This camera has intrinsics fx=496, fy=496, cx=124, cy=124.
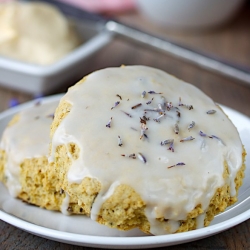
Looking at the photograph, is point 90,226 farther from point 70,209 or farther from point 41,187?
point 41,187

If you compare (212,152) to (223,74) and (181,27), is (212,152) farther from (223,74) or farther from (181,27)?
(181,27)

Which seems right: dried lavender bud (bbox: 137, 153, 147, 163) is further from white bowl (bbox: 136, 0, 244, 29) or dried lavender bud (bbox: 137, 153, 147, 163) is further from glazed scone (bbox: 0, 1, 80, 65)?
white bowl (bbox: 136, 0, 244, 29)

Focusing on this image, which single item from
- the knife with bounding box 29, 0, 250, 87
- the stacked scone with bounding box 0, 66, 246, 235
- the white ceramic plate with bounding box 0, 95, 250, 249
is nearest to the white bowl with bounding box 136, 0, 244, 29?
the knife with bounding box 29, 0, 250, 87

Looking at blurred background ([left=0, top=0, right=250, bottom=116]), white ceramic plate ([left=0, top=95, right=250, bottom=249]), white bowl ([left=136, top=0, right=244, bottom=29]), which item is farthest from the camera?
white bowl ([left=136, top=0, right=244, bottom=29])

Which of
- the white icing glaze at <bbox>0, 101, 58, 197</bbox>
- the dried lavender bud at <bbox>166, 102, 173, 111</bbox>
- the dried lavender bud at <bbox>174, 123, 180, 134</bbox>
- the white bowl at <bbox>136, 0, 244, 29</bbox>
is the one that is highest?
the dried lavender bud at <bbox>166, 102, 173, 111</bbox>

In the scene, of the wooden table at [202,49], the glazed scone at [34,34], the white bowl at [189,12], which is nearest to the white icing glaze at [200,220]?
the wooden table at [202,49]

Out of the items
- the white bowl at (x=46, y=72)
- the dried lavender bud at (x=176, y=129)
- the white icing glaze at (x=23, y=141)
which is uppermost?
the dried lavender bud at (x=176, y=129)

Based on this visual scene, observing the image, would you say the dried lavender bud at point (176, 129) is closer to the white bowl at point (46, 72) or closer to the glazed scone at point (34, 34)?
the white bowl at point (46, 72)
